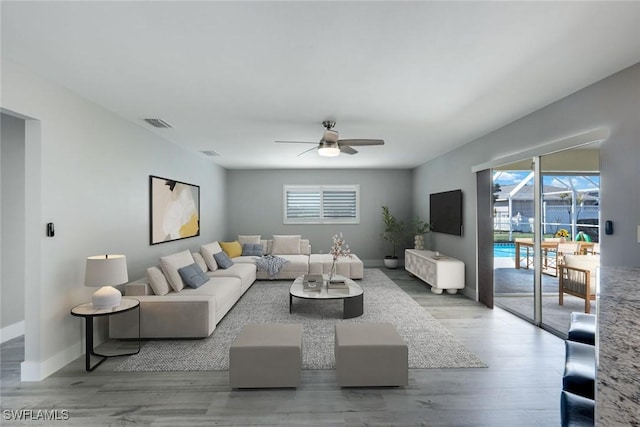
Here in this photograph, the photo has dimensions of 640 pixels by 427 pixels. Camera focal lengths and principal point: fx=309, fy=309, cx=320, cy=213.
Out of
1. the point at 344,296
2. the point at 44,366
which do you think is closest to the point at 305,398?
the point at 344,296

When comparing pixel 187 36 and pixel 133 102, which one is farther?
pixel 133 102

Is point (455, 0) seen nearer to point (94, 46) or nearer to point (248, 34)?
point (248, 34)

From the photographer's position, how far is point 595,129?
287 centimetres

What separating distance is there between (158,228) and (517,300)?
563 cm

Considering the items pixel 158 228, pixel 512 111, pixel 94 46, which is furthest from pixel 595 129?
pixel 158 228

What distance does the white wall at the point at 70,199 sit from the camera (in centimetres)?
267

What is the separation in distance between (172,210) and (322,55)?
12.7 feet

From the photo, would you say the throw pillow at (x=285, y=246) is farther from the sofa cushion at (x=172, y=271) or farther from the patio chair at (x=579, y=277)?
the patio chair at (x=579, y=277)

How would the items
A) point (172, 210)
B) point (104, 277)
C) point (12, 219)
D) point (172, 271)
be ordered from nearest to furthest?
1. point (104, 277)
2. point (12, 219)
3. point (172, 271)
4. point (172, 210)

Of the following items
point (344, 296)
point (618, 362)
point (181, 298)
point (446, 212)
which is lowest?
point (344, 296)

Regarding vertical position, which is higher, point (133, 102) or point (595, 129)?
point (133, 102)

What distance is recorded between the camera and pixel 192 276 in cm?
424

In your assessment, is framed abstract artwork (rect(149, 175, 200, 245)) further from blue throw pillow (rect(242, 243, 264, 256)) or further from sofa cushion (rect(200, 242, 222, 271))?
blue throw pillow (rect(242, 243, 264, 256))

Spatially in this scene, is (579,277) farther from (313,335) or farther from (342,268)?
(342,268)
